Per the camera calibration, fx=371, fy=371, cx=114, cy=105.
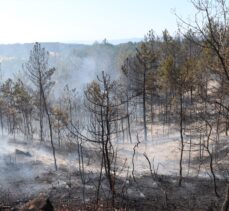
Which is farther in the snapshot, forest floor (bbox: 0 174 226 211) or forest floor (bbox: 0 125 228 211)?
forest floor (bbox: 0 125 228 211)

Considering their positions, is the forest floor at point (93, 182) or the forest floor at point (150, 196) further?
the forest floor at point (93, 182)

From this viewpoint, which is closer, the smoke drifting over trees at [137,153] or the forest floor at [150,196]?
the smoke drifting over trees at [137,153]

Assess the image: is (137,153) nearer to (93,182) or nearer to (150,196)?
(150,196)

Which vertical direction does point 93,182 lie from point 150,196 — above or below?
above

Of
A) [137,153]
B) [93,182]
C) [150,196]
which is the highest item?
[93,182]

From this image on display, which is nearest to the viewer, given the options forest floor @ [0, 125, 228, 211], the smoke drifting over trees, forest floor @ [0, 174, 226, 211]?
the smoke drifting over trees

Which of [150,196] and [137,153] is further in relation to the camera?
[137,153]

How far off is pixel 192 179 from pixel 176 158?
9028mm

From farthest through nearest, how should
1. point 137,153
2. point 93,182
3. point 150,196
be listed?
point 137,153 → point 150,196 → point 93,182

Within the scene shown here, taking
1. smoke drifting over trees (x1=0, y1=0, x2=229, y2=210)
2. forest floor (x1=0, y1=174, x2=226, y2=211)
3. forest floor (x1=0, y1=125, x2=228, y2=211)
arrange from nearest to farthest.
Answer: smoke drifting over trees (x1=0, y1=0, x2=229, y2=210), forest floor (x1=0, y1=174, x2=226, y2=211), forest floor (x1=0, y1=125, x2=228, y2=211)

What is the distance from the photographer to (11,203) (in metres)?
22.3

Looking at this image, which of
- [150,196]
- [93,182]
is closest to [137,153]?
[150,196]

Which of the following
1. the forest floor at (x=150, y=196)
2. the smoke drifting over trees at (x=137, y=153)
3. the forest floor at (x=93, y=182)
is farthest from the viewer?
the forest floor at (x=93, y=182)

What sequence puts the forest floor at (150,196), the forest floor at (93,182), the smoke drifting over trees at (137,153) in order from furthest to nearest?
the forest floor at (93,182)
the forest floor at (150,196)
the smoke drifting over trees at (137,153)
